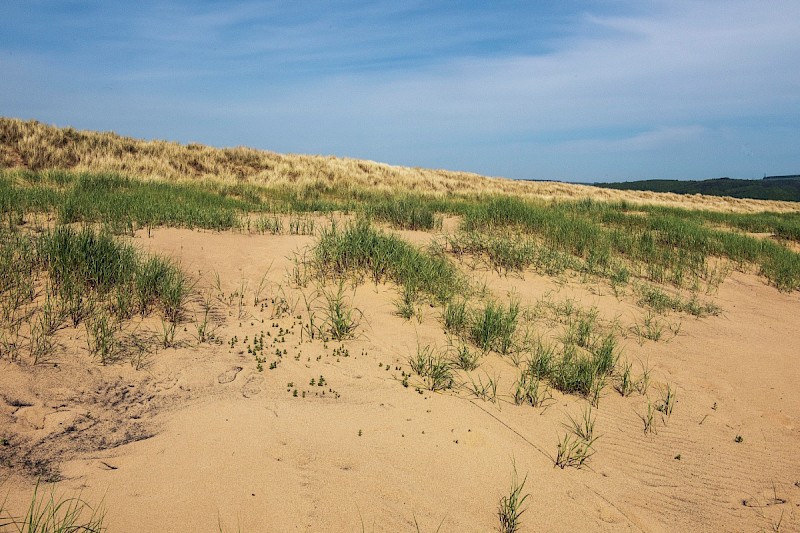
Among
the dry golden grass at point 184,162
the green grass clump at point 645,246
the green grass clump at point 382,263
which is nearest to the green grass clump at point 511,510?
the green grass clump at point 382,263

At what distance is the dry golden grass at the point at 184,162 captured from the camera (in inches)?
696

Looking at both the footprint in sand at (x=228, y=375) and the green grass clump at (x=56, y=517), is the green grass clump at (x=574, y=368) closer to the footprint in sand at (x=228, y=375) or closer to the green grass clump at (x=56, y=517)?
the footprint in sand at (x=228, y=375)

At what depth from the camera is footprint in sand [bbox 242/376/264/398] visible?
3557mm

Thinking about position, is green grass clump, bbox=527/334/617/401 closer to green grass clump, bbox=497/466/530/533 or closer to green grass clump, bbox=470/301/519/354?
green grass clump, bbox=470/301/519/354

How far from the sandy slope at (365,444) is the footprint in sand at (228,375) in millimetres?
17

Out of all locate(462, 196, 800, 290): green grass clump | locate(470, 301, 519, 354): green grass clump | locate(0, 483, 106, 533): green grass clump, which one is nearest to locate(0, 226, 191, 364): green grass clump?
locate(0, 483, 106, 533): green grass clump

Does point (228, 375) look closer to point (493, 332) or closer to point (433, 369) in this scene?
point (433, 369)

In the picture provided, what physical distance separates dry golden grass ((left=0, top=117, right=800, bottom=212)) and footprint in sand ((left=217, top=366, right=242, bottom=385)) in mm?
13500

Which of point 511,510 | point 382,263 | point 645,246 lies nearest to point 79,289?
point 382,263

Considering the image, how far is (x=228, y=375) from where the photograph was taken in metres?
3.79

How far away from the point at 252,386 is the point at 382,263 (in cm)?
284

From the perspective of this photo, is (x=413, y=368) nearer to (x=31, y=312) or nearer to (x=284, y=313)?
(x=284, y=313)

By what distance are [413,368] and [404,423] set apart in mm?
837

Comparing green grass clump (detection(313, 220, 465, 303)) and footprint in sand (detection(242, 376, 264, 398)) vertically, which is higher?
green grass clump (detection(313, 220, 465, 303))
